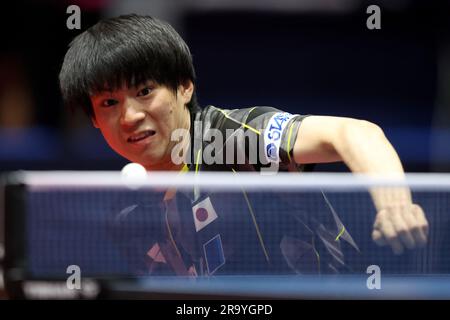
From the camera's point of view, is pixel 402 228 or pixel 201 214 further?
pixel 201 214

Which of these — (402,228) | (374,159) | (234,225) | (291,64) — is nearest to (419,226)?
(402,228)

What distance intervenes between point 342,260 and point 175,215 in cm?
52

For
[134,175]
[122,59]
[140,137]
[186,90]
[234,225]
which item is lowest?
[234,225]

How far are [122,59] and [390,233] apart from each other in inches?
40.5

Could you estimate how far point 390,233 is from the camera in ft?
5.24

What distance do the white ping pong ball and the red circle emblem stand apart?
0.19 m

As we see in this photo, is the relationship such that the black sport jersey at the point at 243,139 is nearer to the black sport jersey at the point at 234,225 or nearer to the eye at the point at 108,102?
the black sport jersey at the point at 234,225

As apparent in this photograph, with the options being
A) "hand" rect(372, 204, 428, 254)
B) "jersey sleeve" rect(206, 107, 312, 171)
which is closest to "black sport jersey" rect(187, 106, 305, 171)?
"jersey sleeve" rect(206, 107, 312, 171)

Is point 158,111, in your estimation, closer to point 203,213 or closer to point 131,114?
point 131,114

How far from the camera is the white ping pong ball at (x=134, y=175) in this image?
245 centimetres

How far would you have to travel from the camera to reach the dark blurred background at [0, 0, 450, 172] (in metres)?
5.54

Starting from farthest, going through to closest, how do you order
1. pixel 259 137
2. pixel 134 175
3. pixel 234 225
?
1. pixel 234 225
2. pixel 134 175
3. pixel 259 137

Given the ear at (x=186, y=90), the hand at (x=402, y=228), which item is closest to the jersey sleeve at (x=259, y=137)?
the ear at (x=186, y=90)

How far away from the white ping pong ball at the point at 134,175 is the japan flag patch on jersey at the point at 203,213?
17 centimetres
